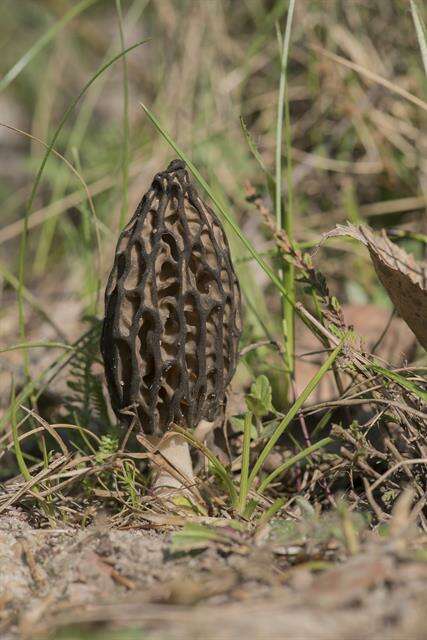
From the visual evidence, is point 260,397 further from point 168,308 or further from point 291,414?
point 168,308

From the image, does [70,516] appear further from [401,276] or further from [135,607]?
[401,276]

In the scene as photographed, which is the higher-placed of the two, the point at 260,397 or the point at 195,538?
the point at 260,397

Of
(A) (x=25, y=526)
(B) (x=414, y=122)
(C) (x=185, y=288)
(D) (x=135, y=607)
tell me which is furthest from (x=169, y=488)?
(B) (x=414, y=122)

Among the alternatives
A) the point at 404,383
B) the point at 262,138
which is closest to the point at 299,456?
the point at 404,383

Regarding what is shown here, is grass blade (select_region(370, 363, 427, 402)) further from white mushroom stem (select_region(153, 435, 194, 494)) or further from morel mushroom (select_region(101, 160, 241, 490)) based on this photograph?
white mushroom stem (select_region(153, 435, 194, 494))

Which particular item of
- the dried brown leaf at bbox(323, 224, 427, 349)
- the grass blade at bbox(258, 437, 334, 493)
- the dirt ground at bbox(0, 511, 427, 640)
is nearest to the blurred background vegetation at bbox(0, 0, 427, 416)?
the dried brown leaf at bbox(323, 224, 427, 349)

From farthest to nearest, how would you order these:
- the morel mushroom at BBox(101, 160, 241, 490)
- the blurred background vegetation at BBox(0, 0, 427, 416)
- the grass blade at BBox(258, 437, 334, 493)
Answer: the blurred background vegetation at BBox(0, 0, 427, 416) → the morel mushroom at BBox(101, 160, 241, 490) → the grass blade at BBox(258, 437, 334, 493)
